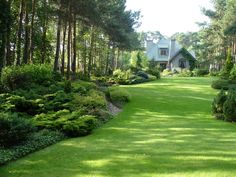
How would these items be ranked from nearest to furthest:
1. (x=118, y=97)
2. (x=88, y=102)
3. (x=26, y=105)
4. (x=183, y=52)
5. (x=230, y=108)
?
(x=26, y=105), (x=230, y=108), (x=88, y=102), (x=118, y=97), (x=183, y=52)

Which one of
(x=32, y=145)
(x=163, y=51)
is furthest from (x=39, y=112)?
(x=163, y=51)

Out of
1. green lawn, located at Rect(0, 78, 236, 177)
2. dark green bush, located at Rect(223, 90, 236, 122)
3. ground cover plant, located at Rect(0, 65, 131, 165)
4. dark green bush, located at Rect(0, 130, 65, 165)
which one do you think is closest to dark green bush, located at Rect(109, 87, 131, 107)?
ground cover plant, located at Rect(0, 65, 131, 165)

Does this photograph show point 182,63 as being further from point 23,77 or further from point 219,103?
point 23,77

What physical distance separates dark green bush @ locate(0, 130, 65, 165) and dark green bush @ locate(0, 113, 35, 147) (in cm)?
23

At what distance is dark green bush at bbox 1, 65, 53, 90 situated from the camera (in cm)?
1925

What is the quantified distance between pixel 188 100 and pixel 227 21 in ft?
104

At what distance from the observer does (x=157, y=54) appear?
70.2 metres

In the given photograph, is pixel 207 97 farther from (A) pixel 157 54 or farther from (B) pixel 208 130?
(A) pixel 157 54

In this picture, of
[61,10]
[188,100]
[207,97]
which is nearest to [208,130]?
[188,100]

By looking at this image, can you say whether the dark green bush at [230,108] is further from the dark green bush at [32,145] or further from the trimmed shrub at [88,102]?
the dark green bush at [32,145]

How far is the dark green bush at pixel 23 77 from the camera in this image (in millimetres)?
19250

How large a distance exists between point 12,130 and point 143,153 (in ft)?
12.0

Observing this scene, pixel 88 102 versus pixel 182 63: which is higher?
pixel 182 63

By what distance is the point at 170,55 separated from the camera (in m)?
67.2
